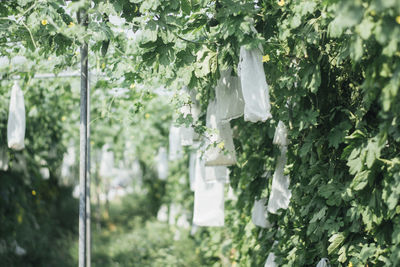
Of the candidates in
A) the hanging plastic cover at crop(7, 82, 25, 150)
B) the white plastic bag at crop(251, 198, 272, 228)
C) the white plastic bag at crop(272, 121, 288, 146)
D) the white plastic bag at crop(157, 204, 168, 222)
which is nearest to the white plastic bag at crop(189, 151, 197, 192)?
the white plastic bag at crop(251, 198, 272, 228)

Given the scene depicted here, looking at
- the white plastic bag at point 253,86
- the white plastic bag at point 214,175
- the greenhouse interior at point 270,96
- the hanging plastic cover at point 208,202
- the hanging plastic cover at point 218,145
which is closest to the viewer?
the greenhouse interior at point 270,96

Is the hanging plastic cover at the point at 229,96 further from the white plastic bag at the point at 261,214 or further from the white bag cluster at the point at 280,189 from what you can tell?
the white plastic bag at the point at 261,214

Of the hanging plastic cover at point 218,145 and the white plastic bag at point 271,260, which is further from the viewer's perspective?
the white plastic bag at point 271,260

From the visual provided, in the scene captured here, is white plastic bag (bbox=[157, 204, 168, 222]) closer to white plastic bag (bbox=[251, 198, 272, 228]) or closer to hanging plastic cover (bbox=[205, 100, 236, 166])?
white plastic bag (bbox=[251, 198, 272, 228])

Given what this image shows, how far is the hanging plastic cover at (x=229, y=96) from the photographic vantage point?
3020 millimetres

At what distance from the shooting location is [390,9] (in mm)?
1677

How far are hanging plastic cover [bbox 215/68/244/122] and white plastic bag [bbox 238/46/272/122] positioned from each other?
42 centimetres

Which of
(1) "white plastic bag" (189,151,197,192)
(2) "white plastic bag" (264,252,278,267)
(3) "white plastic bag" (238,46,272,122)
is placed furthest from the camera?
(1) "white plastic bag" (189,151,197,192)

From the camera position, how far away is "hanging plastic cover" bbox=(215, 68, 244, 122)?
3.02 meters

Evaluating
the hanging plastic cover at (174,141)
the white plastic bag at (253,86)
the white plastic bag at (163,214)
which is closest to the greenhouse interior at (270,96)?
the white plastic bag at (253,86)

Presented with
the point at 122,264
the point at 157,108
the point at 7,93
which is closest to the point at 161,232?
the point at 122,264

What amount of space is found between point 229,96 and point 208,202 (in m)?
1.30

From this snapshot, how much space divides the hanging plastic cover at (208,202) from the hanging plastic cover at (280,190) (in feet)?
2.48

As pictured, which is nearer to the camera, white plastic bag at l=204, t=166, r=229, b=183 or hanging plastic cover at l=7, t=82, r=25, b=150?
hanging plastic cover at l=7, t=82, r=25, b=150
